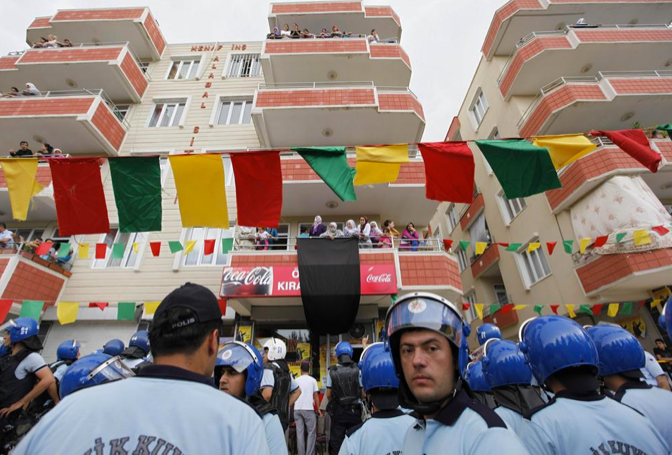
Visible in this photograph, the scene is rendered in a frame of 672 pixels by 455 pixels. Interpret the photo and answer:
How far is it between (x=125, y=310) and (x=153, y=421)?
11167 mm

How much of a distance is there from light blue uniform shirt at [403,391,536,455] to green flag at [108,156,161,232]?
6772mm

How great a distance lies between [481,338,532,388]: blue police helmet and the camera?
3377 mm

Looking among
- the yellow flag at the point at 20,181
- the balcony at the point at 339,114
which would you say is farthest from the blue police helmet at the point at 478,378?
the balcony at the point at 339,114

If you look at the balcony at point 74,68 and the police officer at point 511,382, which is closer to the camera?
the police officer at point 511,382

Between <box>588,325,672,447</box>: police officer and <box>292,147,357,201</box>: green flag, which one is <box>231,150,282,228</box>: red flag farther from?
<box>588,325,672,447</box>: police officer

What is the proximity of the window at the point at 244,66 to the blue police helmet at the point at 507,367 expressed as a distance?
56.3 feet

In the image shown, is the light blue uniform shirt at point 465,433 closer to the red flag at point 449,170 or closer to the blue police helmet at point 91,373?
the blue police helmet at point 91,373

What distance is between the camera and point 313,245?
9750 mm

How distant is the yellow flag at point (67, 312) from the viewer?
10.0m

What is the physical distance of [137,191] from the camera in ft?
21.9

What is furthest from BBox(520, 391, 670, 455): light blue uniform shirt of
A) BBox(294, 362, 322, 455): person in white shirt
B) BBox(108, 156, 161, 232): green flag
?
BBox(108, 156, 161, 232): green flag

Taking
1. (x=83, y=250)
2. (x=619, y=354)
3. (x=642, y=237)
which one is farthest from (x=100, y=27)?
(x=642, y=237)

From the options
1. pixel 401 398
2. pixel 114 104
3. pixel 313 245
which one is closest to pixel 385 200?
pixel 313 245

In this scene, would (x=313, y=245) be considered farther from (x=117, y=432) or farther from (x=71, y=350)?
(x=117, y=432)
